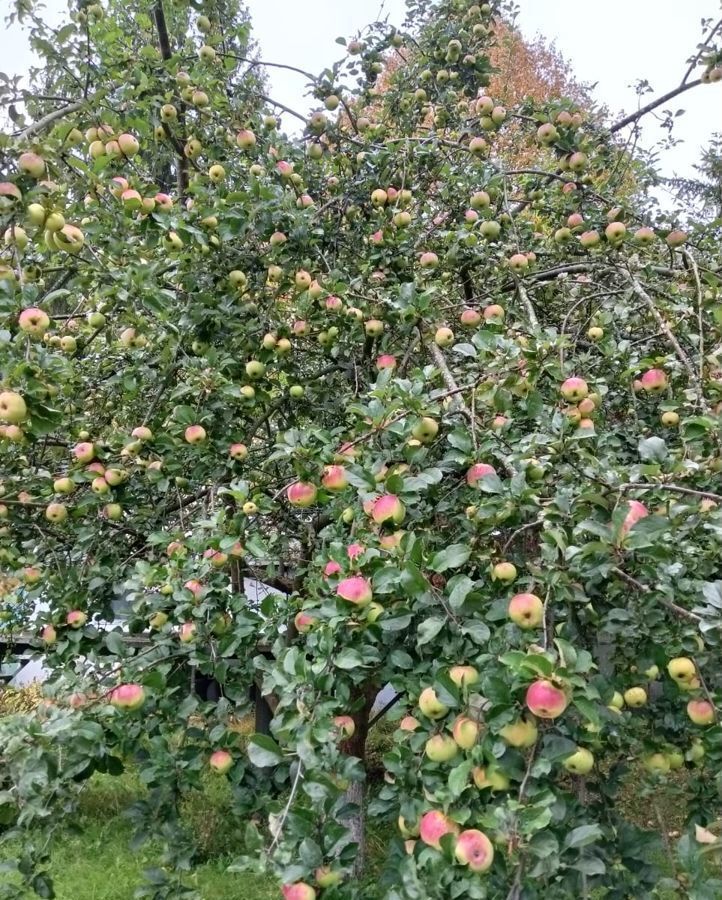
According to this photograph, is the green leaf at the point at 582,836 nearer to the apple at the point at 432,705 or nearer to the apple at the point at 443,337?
the apple at the point at 432,705

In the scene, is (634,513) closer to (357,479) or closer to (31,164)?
(357,479)

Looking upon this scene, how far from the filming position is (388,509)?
133cm

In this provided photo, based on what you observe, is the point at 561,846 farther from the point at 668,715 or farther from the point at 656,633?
the point at 668,715

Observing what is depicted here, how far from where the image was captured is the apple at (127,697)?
1573mm

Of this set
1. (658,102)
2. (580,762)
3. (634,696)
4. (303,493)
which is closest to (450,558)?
(580,762)

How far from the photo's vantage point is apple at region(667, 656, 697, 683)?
131cm

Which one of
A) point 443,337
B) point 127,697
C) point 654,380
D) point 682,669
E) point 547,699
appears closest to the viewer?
point 547,699

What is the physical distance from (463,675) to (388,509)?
330 millimetres

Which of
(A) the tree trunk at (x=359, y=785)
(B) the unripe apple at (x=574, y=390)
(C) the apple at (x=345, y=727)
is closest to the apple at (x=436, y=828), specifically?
(C) the apple at (x=345, y=727)

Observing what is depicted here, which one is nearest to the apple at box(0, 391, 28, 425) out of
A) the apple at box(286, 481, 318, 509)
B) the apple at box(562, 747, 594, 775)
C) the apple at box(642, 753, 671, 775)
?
the apple at box(286, 481, 318, 509)

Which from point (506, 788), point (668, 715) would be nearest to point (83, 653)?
point (506, 788)

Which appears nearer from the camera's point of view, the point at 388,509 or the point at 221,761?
the point at 388,509

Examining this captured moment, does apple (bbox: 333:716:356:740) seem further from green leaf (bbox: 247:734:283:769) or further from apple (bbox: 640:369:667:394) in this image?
apple (bbox: 640:369:667:394)

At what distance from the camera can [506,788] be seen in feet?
3.59
